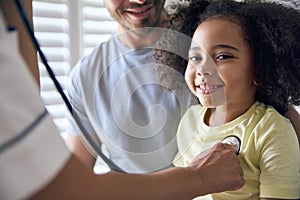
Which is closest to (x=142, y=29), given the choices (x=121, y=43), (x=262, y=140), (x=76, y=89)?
(x=121, y=43)

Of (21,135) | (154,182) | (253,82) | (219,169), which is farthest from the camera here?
(253,82)

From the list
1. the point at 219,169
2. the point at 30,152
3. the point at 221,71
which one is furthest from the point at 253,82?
the point at 30,152

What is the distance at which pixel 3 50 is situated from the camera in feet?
1.05

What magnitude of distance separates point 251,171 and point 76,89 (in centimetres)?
32

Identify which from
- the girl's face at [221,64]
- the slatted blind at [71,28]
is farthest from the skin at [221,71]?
the slatted blind at [71,28]

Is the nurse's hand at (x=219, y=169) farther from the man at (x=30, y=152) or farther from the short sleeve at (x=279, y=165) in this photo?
the man at (x=30, y=152)

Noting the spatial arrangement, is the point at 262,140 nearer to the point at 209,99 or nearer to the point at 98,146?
the point at 209,99

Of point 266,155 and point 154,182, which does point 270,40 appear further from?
point 154,182

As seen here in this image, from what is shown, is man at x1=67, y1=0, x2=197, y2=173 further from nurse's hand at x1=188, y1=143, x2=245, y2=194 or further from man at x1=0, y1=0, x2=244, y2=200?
man at x1=0, y1=0, x2=244, y2=200

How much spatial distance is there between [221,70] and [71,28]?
28 cm

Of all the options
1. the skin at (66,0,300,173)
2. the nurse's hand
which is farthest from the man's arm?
the nurse's hand

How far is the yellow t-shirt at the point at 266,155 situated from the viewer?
65cm

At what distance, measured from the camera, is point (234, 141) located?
0.68m

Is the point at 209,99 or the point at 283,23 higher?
the point at 283,23
